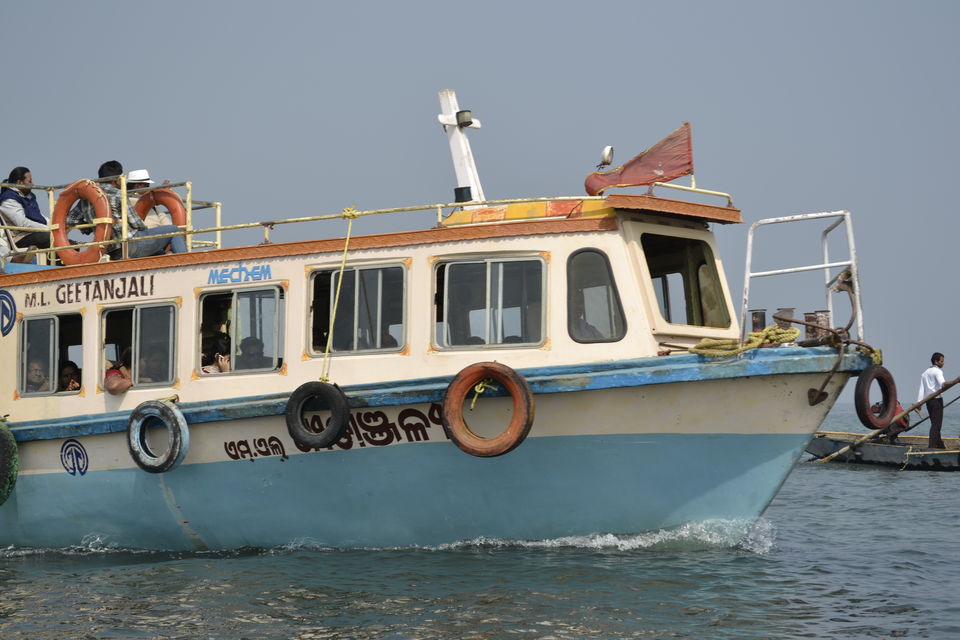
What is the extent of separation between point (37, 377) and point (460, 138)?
5.29 meters

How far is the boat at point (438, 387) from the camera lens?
10.0 meters

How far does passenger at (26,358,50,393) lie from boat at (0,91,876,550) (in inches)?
15.3

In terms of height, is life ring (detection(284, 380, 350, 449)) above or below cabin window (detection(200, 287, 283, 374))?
below

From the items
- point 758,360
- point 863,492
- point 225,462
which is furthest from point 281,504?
point 863,492

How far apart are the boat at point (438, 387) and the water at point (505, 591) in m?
0.32

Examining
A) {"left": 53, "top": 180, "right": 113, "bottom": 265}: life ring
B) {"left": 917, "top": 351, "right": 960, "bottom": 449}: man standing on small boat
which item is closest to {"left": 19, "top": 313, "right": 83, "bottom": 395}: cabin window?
{"left": 53, "top": 180, "right": 113, "bottom": 265}: life ring

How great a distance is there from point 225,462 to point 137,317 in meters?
1.86

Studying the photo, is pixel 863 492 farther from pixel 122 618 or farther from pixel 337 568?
pixel 122 618

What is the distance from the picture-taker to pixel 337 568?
10477 millimetres

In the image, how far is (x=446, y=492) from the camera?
10.6 metres

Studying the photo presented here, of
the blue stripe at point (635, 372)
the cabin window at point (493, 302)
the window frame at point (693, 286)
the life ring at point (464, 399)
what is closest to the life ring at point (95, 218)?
the blue stripe at point (635, 372)

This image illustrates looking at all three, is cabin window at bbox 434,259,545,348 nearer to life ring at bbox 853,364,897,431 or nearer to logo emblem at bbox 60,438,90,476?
life ring at bbox 853,364,897,431

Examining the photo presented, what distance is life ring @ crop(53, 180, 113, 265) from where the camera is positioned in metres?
12.9

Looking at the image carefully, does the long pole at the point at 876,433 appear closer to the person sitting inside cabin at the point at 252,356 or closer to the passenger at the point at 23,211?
the person sitting inside cabin at the point at 252,356
